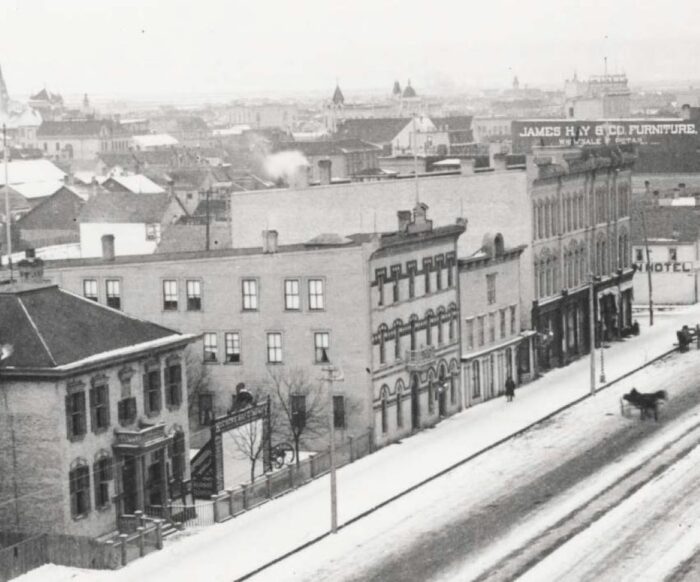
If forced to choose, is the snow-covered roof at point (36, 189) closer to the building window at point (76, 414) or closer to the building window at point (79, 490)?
the building window at point (76, 414)

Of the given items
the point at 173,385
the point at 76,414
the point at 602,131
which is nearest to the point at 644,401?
the point at 173,385

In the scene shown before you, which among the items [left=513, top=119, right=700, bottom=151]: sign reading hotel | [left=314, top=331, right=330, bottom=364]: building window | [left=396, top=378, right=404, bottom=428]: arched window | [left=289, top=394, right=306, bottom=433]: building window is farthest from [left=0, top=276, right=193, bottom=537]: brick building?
[left=513, top=119, right=700, bottom=151]: sign reading hotel

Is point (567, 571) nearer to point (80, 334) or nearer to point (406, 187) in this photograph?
Answer: point (80, 334)

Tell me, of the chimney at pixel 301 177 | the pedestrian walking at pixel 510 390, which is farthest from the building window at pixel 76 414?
the chimney at pixel 301 177

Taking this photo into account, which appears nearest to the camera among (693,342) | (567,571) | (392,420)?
(567,571)

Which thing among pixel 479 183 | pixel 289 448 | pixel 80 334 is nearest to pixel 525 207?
pixel 479 183

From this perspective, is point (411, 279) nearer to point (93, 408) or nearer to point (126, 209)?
point (93, 408)
